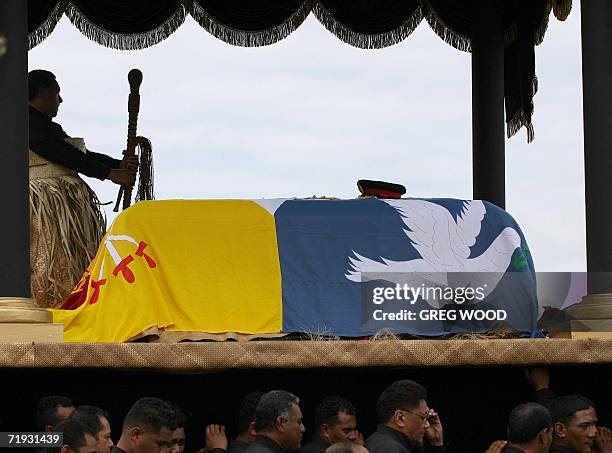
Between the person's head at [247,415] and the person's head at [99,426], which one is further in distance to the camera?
the person's head at [247,415]

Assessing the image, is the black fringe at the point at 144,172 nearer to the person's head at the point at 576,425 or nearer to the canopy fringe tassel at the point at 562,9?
the canopy fringe tassel at the point at 562,9

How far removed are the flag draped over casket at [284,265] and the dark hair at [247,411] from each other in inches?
25.7

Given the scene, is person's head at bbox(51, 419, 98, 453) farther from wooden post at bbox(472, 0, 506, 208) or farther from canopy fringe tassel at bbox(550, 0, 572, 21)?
wooden post at bbox(472, 0, 506, 208)

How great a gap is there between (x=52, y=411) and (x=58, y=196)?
2444mm

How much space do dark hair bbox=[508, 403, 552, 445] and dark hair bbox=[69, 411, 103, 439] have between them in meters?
2.09

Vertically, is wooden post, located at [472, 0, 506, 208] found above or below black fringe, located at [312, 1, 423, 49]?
below

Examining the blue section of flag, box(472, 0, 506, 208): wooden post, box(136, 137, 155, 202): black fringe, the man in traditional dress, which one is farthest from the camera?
box(472, 0, 506, 208): wooden post

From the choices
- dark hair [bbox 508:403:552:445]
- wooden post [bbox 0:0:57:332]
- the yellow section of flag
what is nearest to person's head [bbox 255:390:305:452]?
dark hair [bbox 508:403:552:445]

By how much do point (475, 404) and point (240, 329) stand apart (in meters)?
1.47

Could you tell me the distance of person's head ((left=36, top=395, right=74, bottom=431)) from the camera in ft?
29.7

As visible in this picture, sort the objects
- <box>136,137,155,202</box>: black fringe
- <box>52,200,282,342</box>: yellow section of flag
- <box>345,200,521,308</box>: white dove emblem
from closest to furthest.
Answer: <box>52,200,282,342</box>: yellow section of flag, <box>345,200,521,308</box>: white dove emblem, <box>136,137,155,202</box>: black fringe

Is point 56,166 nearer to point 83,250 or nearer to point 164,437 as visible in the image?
point 83,250

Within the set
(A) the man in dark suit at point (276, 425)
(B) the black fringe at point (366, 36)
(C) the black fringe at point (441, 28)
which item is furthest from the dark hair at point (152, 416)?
(C) the black fringe at point (441, 28)

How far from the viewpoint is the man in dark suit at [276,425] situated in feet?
27.8
